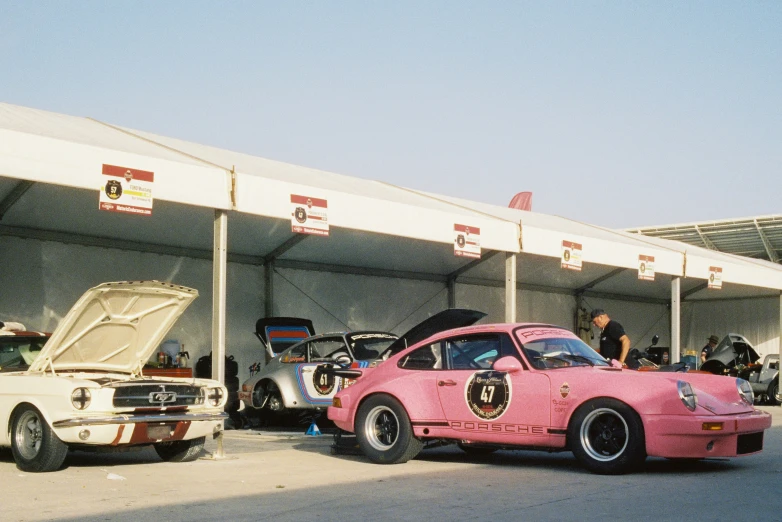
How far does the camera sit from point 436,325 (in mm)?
10977

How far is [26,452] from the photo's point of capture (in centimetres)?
862

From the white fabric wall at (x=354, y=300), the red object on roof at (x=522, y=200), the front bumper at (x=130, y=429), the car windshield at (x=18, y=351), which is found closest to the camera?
the front bumper at (x=130, y=429)

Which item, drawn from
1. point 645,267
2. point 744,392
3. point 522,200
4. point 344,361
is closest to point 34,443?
point 344,361

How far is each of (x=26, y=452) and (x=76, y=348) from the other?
43.4 inches

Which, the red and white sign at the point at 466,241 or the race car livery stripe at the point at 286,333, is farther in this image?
the race car livery stripe at the point at 286,333

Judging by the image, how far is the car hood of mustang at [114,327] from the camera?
8891 mm

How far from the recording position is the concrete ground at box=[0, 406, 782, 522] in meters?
6.34

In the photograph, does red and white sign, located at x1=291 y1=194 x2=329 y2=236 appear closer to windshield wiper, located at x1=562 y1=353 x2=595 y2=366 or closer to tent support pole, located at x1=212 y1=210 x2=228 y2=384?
tent support pole, located at x1=212 y1=210 x2=228 y2=384

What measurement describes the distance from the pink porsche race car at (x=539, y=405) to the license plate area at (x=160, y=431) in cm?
186

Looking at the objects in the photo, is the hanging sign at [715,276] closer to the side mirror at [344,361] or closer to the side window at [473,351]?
the side mirror at [344,361]

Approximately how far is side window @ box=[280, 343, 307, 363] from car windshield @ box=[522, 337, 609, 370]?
639cm

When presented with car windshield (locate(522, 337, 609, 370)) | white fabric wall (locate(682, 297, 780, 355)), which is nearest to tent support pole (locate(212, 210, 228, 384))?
car windshield (locate(522, 337, 609, 370))

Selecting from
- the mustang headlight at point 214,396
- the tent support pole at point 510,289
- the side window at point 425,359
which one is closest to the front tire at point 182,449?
the mustang headlight at point 214,396

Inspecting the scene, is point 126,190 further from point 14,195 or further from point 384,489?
point 384,489
